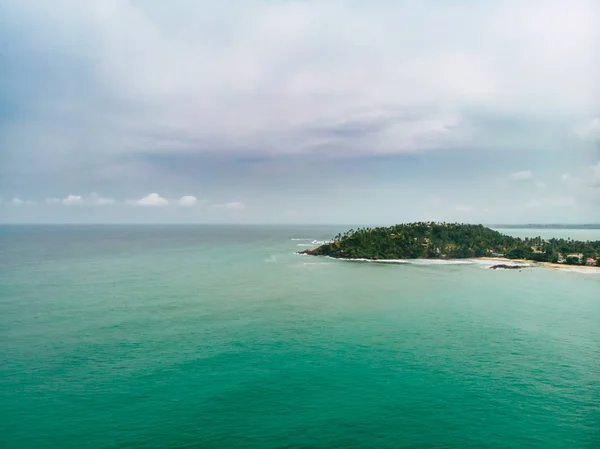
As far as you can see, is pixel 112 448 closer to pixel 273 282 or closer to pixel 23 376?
pixel 23 376

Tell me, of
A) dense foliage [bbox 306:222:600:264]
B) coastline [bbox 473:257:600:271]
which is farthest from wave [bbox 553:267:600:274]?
dense foliage [bbox 306:222:600:264]

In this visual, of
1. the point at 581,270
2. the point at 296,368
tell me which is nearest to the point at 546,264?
the point at 581,270

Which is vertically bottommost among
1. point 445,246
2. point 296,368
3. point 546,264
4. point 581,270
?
point 296,368

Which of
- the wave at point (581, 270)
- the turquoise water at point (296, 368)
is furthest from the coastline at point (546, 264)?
the turquoise water at point (296, 368)

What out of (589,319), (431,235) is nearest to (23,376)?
(589,319)

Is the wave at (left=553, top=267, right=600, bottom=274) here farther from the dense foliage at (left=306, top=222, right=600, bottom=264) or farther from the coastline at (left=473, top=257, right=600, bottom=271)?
the dense foliage at (left=306, top=222, right=600, bottom=264)

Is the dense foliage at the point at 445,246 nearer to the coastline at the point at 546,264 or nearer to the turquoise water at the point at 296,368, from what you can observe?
the coastline at the point at 546,264

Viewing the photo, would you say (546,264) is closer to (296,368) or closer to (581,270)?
(581,270)
